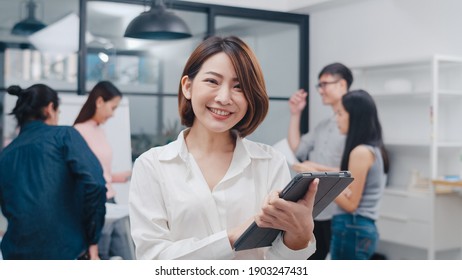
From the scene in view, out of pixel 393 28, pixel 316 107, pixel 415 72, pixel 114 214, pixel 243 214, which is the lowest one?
pixel 114 214

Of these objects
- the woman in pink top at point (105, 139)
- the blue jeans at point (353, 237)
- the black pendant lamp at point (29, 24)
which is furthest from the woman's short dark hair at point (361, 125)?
the black pendant lamp at point (29, 24)

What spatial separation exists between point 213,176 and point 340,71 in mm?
1511

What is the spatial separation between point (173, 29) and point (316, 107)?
0.80 m

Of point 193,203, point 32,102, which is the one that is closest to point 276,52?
point 32,102

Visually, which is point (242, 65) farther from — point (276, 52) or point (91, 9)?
point (91, 9)

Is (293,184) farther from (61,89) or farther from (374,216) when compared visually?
(61,89)

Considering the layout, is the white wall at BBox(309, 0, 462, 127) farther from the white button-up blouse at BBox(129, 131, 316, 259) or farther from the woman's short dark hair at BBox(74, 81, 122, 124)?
the white button-up blouse at BBox(129, 131, 316, 259)

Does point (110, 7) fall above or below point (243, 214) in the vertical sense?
above

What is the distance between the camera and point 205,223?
141cm

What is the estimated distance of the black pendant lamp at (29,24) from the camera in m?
2.61

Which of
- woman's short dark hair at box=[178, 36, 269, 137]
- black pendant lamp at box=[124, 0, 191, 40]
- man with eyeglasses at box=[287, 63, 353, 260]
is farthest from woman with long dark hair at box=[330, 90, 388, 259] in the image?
woman's short dark hair at box=[178, 36, 269, 137]

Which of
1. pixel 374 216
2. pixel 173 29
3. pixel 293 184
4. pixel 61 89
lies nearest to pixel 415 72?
pixel 374 216

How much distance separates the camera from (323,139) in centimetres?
271

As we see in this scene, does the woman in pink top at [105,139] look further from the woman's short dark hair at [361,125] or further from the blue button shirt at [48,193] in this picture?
the woman's short dark hair at [361,125]
